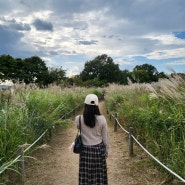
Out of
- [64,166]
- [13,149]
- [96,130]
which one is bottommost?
[64,166]

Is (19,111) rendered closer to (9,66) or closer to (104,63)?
(9,66)

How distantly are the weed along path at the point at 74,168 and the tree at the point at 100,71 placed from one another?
199 feet

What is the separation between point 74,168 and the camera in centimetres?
695

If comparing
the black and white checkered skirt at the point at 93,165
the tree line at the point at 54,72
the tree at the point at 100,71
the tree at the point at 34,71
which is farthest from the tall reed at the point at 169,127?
the tree at the point at 100,71

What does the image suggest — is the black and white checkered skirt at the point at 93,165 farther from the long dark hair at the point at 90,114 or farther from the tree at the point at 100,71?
the tree at the point at 100,71

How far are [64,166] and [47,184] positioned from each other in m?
1.22

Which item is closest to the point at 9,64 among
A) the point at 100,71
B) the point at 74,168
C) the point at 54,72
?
the point at 54,72

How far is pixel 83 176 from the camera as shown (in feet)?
16.4

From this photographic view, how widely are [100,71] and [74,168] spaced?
6328 centimetres

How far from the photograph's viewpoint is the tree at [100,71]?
69.4m

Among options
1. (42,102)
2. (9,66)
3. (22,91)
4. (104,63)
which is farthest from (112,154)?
(104,63)

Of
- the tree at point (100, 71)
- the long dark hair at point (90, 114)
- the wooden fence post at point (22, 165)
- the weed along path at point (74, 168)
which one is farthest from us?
the tree at point (100, 71)

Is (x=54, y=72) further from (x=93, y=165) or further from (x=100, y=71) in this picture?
(x=93, y=165)

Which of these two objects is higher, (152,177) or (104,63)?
(104,63)
